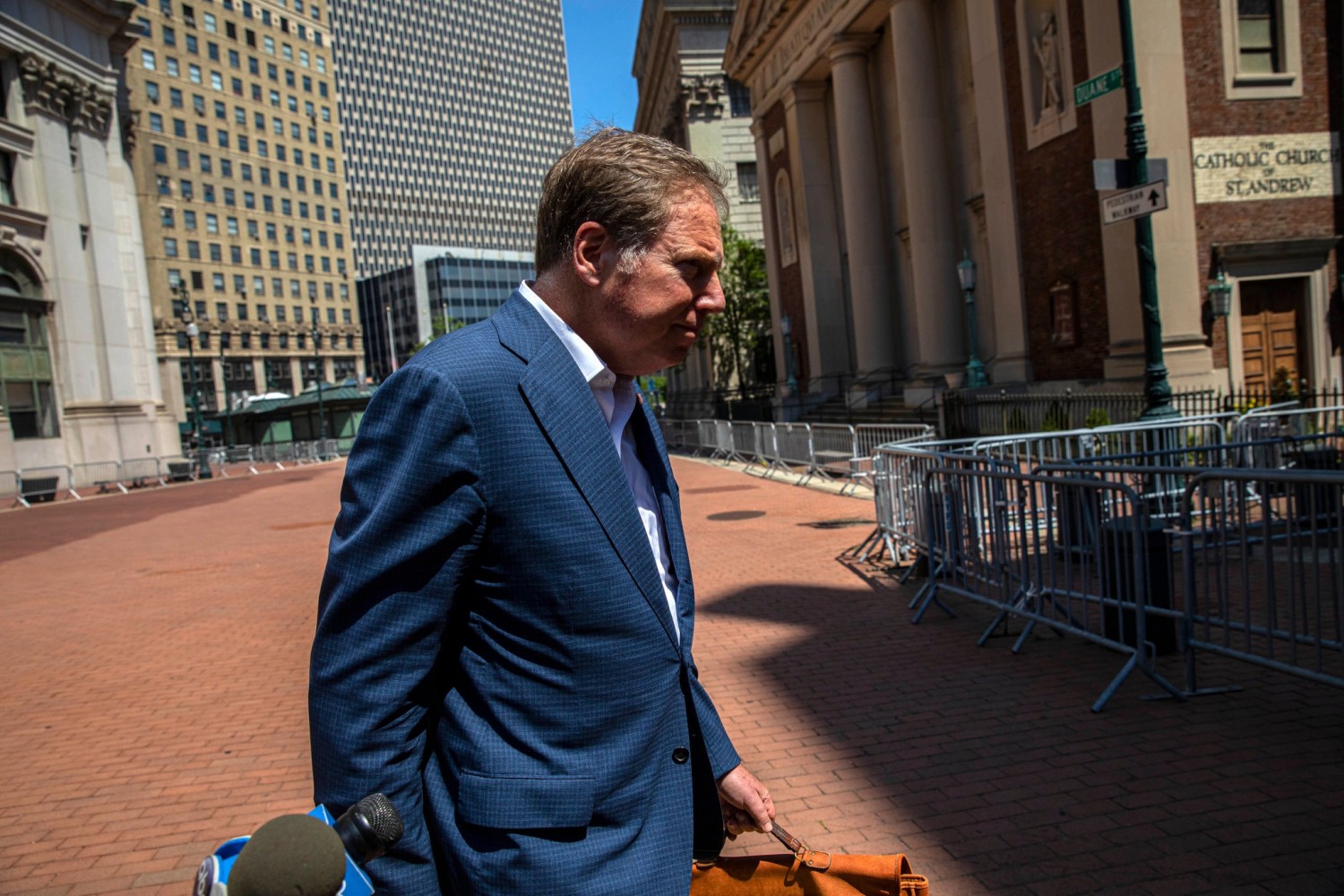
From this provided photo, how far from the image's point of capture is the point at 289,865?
4.29 feet

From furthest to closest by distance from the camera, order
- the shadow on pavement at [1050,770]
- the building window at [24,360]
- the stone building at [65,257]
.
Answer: the stone building at [65,257]
the building window at [24,360]
the shadow on pavement at [1050,770]

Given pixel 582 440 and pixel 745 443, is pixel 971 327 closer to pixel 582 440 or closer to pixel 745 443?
pixel 745 443

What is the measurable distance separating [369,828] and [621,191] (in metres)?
1.23

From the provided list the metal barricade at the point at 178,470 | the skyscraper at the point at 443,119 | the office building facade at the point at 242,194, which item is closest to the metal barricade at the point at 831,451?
the metal barricade at the point at 178,470

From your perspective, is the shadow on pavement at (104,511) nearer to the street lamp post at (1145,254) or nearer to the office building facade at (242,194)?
the street lamp post at (1145,254)

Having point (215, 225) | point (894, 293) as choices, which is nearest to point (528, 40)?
point (215, 225)

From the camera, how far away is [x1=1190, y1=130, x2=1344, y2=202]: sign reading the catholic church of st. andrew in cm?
1831

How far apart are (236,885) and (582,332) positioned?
1137 millimetres

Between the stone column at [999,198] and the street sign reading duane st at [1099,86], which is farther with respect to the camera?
the stone column at [999,198]

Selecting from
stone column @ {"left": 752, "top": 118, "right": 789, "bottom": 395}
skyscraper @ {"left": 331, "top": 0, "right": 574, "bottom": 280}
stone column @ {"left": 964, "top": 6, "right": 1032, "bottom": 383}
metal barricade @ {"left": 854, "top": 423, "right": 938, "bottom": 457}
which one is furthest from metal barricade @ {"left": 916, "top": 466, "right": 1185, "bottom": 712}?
skyscraper @ {"left": 331, "top": 0, "right": 574, "bottom": 280}

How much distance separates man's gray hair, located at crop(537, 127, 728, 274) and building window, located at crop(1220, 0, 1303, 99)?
20.6 m

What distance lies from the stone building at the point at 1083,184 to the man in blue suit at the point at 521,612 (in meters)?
11.0

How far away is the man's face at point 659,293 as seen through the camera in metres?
1.91

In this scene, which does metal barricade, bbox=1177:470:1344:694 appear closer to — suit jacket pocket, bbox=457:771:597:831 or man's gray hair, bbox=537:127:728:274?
man's gray hair, bbox=537:127:728:274
